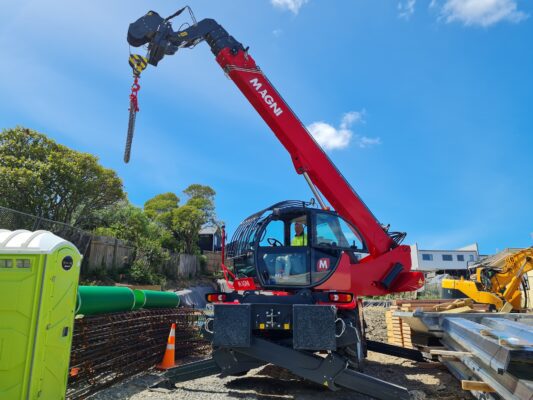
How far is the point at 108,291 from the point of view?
6.23m

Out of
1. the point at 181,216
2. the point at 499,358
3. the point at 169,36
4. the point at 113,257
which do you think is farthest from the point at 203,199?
the point at 499,358

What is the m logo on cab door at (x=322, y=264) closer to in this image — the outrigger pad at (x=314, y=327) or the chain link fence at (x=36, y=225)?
the outrigger pad at (x=314, y=327)

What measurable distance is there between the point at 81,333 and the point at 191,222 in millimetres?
26208

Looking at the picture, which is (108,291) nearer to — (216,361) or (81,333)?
(81,333)

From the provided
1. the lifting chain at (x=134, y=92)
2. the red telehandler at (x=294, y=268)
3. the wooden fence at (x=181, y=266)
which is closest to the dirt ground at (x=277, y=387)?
the red telehandler at (x=294, y=268)

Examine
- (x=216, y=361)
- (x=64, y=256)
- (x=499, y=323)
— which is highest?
(x=64, y=256)

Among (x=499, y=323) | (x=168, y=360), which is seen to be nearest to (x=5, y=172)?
(x=168, y=360)

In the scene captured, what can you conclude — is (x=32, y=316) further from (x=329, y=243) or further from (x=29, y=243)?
(x=329, y=243)

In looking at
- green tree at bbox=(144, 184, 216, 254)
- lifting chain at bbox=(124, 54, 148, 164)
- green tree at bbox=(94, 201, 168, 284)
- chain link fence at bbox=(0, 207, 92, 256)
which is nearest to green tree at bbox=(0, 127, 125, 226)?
green tree at bbox=(94, 201, 168, 284)

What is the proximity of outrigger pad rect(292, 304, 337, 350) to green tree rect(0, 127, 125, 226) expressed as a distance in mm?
16873

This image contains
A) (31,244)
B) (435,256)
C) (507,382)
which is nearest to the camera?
(507,382)

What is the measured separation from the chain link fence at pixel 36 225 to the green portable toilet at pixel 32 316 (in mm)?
10014

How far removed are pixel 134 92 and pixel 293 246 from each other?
474 centimetres

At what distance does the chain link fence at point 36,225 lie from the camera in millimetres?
12664
